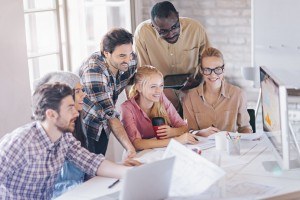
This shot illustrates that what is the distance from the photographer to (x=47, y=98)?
104 inches

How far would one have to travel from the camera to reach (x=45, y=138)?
2.65 meters

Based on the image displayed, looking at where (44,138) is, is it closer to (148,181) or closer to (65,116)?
(65,116)

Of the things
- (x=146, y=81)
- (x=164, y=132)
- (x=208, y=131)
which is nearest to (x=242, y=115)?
(x=208, y=131)

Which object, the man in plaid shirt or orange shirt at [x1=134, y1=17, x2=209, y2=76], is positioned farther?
orange shirt at [x1=134, y1=17, x2=209, y2=76]

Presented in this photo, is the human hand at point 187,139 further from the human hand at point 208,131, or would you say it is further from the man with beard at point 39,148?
the man with beard at point 39,148

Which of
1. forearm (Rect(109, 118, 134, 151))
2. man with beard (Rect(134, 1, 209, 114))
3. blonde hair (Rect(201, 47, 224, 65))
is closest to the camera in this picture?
forearm (Rect(109, 118, 134, 151))

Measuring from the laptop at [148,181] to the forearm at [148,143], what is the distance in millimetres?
829

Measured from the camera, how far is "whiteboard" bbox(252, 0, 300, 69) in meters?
4.58

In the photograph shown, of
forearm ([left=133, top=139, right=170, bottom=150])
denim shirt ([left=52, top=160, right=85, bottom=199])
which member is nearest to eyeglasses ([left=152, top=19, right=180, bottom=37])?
forearm ([left=133, top=139, right=170, bottom=150])

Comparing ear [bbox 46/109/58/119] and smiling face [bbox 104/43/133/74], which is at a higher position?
smiling face [bbox 104/43/133/74]

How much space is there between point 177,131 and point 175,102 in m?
0.46

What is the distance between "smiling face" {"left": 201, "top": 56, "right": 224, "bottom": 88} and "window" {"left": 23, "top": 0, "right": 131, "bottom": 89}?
1.46m

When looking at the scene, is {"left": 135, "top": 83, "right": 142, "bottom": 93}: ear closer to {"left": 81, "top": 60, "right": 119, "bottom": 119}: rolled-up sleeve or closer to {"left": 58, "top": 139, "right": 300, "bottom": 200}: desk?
{"left": 81, "top": 60, "right": 119, "bottom": 119}: rolled-up sleeve

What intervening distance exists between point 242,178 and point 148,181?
583 mm
